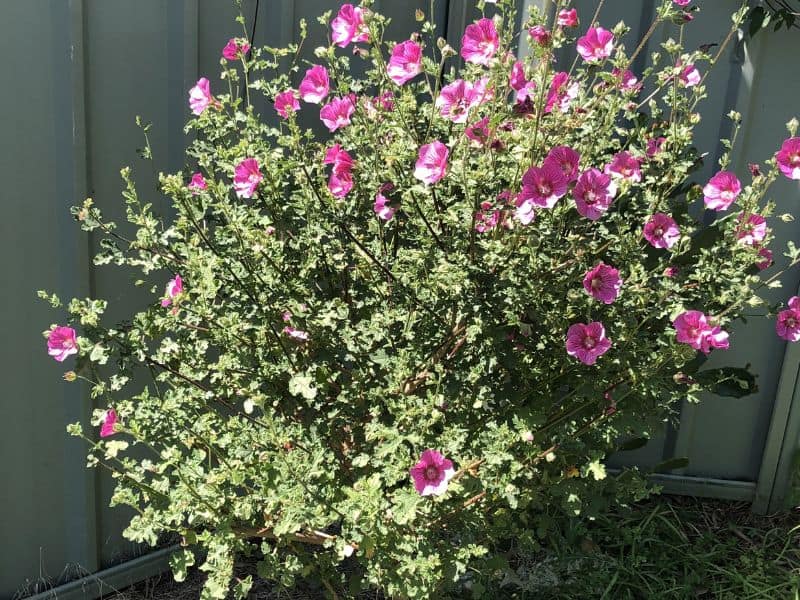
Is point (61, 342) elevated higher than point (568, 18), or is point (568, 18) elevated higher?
point (568, 18)

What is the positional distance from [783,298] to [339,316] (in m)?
1.96

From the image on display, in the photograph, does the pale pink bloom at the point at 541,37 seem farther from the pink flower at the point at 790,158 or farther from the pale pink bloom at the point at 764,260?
the pale pink bloom at the point at 764,260

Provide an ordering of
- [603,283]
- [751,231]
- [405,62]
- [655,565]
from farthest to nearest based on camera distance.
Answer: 1. [655,565]
2. [751,231]
3. [405,62]
4. [603,283]

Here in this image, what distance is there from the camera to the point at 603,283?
5.75 ft

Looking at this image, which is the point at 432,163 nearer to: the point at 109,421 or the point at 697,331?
the point at 697,331

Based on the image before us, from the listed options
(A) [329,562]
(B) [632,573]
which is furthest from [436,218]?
(B) [632,573]

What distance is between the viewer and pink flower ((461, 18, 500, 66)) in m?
1.79

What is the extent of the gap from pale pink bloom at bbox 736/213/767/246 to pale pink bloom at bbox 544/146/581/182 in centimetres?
55

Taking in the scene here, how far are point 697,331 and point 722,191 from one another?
1.52ft

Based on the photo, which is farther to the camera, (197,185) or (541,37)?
(197,185)

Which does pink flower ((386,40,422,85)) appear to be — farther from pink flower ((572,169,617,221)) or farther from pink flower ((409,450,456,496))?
pink flower ((409,450,456,496))

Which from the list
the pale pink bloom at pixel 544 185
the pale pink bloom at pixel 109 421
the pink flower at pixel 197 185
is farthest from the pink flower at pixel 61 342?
the pale pink bloom at pixel 544 185

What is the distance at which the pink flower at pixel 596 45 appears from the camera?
1.92m

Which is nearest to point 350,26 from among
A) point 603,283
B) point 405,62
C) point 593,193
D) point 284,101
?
point 405,62
